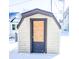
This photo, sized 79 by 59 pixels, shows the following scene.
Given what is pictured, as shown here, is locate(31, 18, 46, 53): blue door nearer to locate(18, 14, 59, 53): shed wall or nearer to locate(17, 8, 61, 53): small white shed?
locate(17, 8, 61, 53): small white shed

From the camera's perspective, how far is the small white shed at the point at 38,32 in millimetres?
3410

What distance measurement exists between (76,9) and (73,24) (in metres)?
0.11

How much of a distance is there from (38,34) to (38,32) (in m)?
0.05

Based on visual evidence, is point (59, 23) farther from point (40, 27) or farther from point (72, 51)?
point (72, 51)

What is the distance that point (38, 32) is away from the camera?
135 inches

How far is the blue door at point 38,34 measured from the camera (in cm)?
341

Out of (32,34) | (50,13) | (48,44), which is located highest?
(50,13)

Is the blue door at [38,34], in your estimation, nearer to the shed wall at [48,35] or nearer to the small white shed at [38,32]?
the small white shed at [38,32]

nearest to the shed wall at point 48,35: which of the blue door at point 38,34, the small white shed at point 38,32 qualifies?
the small white shed at point 38,32

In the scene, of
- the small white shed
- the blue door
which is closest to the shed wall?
the small white shed

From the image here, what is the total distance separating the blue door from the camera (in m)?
3.41

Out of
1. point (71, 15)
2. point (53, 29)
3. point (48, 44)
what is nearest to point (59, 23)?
point (53, 29)

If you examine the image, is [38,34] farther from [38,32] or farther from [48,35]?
[48,35]

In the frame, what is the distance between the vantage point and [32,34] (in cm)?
347
